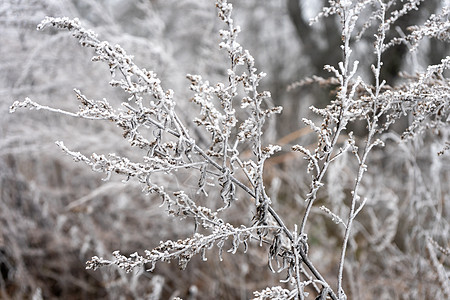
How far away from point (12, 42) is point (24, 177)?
1.28m

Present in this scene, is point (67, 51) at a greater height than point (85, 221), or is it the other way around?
point (67, 51)

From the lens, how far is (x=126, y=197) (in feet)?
10.9

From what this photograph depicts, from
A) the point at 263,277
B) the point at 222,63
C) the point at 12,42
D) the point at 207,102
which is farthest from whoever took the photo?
the point at 222,63

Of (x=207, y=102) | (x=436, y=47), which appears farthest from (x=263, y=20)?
(x=207, y=102)

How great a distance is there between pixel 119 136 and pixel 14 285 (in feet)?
4.92

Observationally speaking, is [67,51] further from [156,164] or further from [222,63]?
[156,164]

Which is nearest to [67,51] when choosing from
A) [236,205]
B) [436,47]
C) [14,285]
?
[236,205]

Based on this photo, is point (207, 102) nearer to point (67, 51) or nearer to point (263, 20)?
point (67, 51)

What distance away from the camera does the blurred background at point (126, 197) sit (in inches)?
86.4

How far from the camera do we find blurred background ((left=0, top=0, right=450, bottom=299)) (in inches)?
86.4

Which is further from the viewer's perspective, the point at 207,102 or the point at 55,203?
the point at 55,203

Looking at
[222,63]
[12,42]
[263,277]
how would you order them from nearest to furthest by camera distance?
[12,42], [263,277], [222,63]

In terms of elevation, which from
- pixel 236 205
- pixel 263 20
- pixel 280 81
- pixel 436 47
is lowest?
pixel 236 205

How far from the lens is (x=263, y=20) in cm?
647
